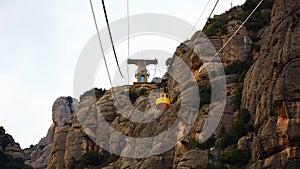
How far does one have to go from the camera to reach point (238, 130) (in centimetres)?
5478

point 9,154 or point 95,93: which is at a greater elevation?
point 95,93

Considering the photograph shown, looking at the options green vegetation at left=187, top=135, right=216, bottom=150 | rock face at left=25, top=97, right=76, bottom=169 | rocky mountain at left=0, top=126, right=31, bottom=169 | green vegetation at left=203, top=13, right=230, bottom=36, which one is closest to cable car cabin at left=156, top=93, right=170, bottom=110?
green vegetation at left=187, top=135, right=216, bottom=150

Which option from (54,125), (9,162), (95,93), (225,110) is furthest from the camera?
(54,125)

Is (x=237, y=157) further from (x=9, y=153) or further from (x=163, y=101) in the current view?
(x=9, y=153)

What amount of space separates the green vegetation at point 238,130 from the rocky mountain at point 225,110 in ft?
0.31

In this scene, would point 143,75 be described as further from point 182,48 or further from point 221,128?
point 221,128

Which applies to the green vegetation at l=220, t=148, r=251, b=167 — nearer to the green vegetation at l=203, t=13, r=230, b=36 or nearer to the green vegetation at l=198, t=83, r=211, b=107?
the green vegetation at l=198, t=83, r=211, b=107

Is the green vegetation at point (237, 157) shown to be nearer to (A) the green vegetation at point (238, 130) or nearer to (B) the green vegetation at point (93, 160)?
(A) the green vegetation at point (238, 130)

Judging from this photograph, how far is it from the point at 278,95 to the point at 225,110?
44.5ft

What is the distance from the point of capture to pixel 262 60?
55.5m

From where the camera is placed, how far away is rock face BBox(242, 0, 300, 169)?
4422 cm

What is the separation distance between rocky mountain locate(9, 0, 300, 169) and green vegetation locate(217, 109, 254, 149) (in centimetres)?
9

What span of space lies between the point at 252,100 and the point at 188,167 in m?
8.90

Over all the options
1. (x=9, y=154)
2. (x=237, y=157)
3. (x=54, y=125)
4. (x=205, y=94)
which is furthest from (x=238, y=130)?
(x=54, y=125)
